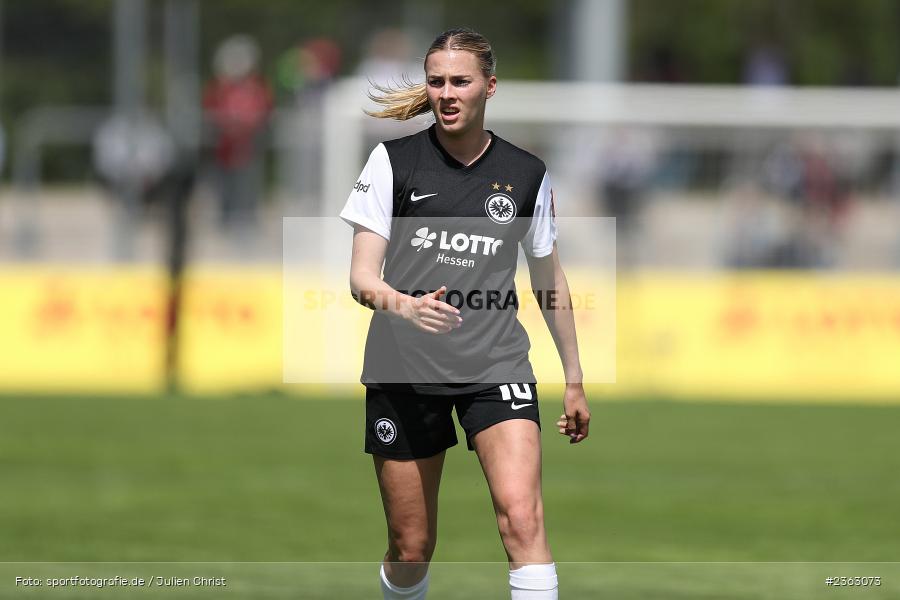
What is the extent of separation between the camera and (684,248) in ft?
55.1

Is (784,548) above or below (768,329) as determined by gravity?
below

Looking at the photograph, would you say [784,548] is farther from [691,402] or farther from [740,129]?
[740,129]

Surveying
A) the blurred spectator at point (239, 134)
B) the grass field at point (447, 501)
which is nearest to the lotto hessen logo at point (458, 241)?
the grass field at point (447, 501)

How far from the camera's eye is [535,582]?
5324mm

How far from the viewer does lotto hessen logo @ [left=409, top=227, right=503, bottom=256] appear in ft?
17.9

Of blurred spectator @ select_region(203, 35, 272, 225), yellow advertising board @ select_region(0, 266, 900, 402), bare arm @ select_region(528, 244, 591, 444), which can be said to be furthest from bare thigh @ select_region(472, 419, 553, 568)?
blurred spectator @ select_region(203, 35, 272, 225)

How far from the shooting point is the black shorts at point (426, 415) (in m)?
5.52

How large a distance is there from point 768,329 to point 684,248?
1.51 meters

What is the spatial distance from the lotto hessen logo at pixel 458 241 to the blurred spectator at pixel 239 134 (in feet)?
41.6

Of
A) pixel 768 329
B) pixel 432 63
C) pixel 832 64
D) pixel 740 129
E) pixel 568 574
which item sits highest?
pixel 832 64

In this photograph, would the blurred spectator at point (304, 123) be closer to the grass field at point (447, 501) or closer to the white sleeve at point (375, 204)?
the grass field at point (447, 501)

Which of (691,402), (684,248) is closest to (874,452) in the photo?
(691,402)

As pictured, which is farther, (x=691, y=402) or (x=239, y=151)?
(x=239, y=151)

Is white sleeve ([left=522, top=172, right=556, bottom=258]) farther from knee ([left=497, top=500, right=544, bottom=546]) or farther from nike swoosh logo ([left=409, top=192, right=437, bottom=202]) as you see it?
knee ([left=497, top=500, right=544, bottom=546])
